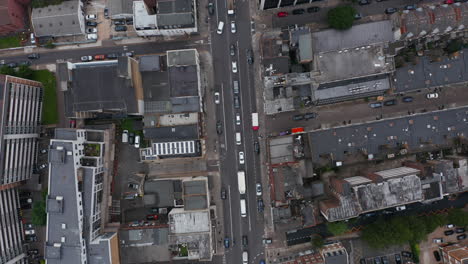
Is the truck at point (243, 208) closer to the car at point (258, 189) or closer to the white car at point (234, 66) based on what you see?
the car at point (258, 189)

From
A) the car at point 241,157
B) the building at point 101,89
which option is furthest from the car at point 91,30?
the car at point 241,157

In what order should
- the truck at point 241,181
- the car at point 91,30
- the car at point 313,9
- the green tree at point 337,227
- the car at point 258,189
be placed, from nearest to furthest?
the green tree at point 337,227, the truck at point 241,181, the car at point 313,9, the car at point 258,189, the car at point 91,30

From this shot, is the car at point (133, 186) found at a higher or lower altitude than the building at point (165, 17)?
lower

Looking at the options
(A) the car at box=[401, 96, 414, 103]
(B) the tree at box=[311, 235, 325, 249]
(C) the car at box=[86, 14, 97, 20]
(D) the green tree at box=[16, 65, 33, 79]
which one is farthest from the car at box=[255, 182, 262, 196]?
(D) the green tree at box=[16, 65, 33, 79]

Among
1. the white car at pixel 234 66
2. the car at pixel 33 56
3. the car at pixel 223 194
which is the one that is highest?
the car at pixel 33 56

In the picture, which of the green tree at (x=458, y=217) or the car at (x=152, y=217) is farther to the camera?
the car at (x=152, y=217)

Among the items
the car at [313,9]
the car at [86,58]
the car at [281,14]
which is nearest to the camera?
the car at [281,14]

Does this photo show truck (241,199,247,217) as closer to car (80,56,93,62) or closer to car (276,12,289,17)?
car (276,12,289,17)
